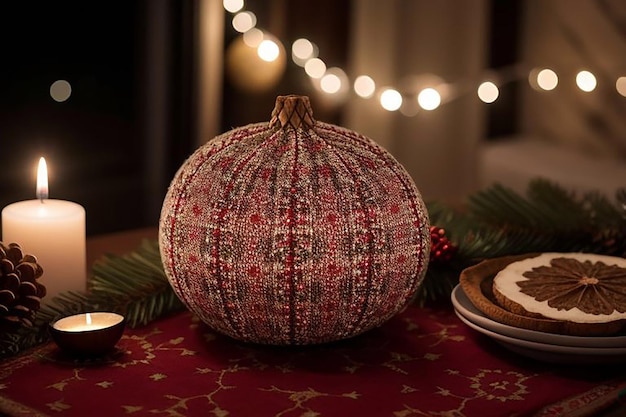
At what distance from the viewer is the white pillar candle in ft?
2.87

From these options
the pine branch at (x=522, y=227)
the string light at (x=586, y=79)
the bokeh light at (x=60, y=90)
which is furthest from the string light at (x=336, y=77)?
the pine branch at (x=522, y=227)

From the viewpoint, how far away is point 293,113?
81cm

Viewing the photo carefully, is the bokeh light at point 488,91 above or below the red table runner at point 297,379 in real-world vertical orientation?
above

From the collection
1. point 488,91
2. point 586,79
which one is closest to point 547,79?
point 488,91

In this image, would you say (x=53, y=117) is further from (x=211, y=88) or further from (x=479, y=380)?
(x=479, y=380)

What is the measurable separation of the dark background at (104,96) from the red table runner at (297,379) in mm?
1179

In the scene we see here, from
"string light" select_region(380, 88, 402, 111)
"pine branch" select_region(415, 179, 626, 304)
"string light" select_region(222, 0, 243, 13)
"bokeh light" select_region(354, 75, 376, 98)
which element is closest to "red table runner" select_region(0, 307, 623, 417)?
"pine branch" select_region(415, 179, 626, 304)

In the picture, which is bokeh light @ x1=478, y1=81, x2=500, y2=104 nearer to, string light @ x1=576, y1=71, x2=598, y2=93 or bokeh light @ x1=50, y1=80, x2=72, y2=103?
string light @ x1=576, y1=71, x2=598, y2=93

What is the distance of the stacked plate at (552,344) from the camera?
2.43 ft

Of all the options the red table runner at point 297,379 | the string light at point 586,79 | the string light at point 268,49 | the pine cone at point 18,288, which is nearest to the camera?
the red table runner at point 297,379

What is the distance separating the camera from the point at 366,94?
234 centimetres

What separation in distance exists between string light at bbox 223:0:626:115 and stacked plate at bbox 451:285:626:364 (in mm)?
1191

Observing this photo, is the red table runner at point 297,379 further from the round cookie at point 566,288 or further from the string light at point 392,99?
the string light at point 392,99

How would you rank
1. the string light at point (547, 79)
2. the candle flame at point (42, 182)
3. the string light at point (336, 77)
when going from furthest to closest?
the string light at point (547, 79)
the string light at point (336, 77)
the candle flame at point (42, 182)
